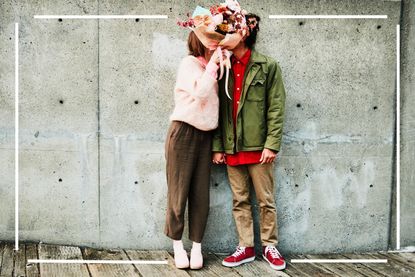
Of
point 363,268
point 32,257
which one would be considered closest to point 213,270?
point 363,268

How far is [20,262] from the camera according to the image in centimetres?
422

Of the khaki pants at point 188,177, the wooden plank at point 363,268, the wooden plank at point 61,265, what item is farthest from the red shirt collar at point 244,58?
the wooden plank at point 61,265

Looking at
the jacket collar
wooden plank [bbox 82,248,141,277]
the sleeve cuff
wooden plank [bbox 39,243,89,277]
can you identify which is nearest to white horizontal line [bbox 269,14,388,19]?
the jacket collar

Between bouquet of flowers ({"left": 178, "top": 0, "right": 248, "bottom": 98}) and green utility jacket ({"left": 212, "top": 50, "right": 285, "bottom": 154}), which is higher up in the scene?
bouquet of flowers ({"left": 178, "top": 0, "right": 248, "bottom": 98})

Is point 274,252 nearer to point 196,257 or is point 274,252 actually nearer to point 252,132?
point 196,257

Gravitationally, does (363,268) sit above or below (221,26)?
below

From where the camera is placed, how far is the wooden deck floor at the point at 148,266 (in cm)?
411

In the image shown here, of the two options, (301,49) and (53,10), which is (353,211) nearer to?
(301,49)

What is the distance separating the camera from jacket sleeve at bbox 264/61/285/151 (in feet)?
13.7

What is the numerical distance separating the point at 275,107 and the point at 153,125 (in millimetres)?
1068

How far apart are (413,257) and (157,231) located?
7.45 ft

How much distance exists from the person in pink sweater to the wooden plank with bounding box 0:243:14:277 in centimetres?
125

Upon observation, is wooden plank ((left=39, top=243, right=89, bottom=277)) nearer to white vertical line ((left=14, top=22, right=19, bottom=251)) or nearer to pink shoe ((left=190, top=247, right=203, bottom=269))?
white vertical line ((left=14, top=22, right=19, bottom=251))

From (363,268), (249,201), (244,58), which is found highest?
(244,58)
